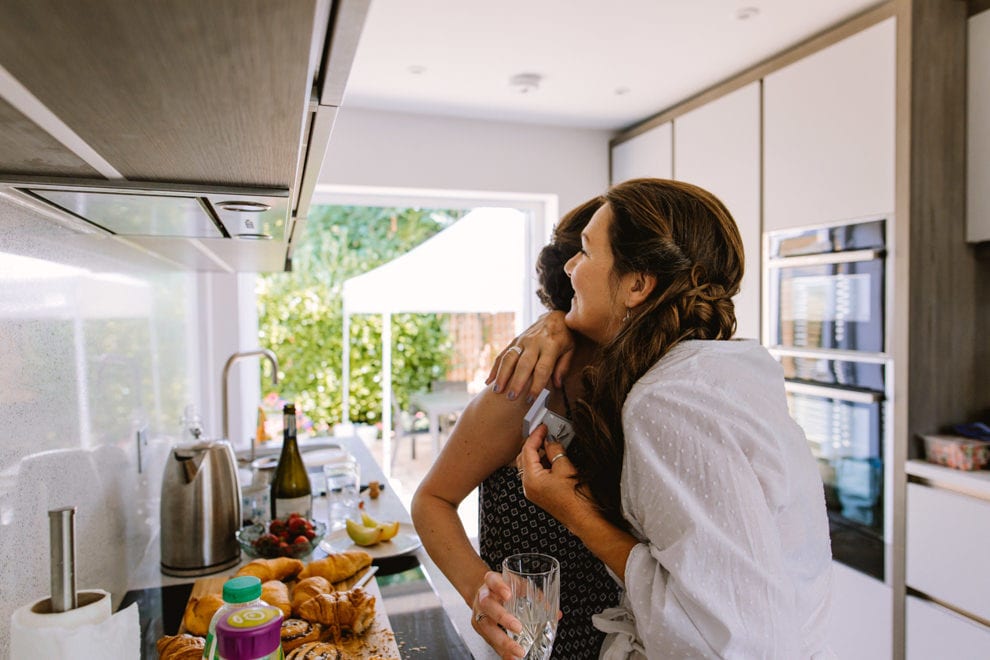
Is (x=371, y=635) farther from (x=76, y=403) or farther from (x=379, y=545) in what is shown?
(x=76, y=403)

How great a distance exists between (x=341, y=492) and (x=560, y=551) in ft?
3.36

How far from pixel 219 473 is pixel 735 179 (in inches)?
106

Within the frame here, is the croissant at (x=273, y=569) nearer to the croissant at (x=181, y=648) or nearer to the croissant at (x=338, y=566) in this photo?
the croissant at (x=338, y=566)

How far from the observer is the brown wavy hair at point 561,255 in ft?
4.26

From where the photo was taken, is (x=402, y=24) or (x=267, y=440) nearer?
(x=402, y=24)

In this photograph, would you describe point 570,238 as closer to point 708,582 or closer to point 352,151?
point 708,582

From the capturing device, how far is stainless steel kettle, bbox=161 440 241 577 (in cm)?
141

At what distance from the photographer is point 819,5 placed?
245 centimetres

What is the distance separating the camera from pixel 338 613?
1.11 meters

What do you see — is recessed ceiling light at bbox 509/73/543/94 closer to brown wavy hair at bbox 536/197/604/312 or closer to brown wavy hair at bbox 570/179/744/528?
brown wavy hair at bbox 536/197/604/312

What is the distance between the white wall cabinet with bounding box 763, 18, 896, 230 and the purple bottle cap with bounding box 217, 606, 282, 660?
8.16 feet

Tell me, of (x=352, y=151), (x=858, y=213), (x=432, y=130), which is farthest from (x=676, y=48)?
(x=352, y=151)

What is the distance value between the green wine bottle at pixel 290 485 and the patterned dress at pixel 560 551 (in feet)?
2.13

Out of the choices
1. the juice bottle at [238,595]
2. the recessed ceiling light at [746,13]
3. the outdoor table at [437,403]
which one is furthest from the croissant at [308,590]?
the outdoor table at [437,403]
